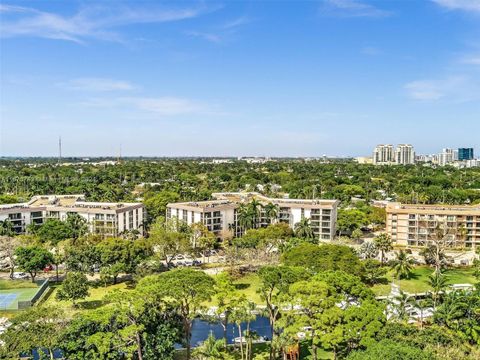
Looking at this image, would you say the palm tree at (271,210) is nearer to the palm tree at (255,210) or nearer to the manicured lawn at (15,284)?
the palm tree at (255,210)

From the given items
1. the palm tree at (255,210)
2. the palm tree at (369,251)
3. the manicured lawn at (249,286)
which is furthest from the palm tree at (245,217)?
the palm tree at (369,251)

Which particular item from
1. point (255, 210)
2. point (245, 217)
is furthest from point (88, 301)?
point (255, 210)

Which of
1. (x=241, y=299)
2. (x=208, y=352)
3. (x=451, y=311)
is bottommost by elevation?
(x=208, y=352)

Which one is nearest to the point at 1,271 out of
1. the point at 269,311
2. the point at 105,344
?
the point at 105,344

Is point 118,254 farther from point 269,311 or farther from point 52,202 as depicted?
point 52,202

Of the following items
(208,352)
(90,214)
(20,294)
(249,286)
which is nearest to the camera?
(208,352)

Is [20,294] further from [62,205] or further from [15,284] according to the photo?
[62,205]
